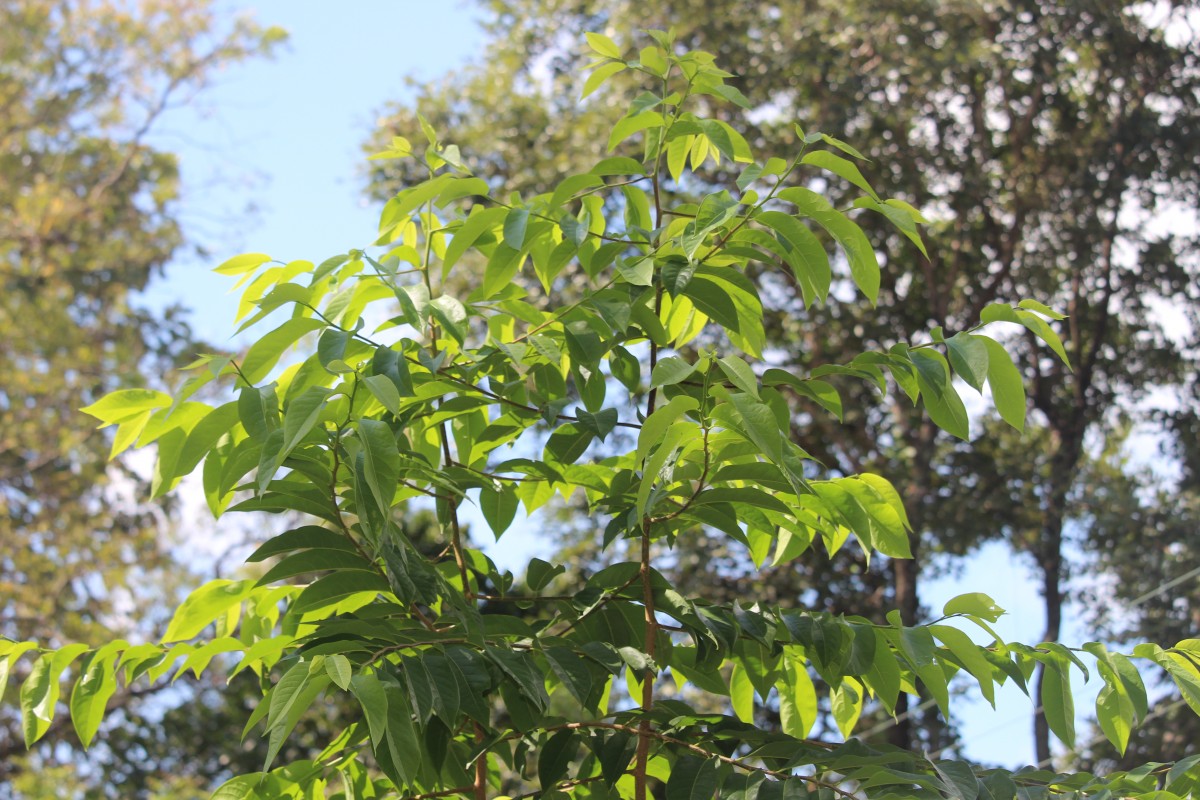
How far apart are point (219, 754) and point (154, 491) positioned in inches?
317

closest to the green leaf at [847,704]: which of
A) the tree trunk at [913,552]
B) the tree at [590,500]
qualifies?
the tree at [590,500]

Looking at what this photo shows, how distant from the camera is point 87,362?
8906 millimetres

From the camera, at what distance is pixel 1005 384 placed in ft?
3.73

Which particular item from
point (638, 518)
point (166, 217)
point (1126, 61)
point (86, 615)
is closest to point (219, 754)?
point (86, 615)

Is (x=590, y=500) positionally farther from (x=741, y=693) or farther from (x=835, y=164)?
(x=835, y=164)

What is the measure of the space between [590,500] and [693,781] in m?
0.39

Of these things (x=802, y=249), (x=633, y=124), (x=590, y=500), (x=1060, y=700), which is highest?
(x=633, y=124)

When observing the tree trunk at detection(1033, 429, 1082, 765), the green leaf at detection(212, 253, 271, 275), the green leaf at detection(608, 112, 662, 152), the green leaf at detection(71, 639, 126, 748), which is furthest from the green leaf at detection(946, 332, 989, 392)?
the tree trunk at detection(1033, 429, 1082, 765)

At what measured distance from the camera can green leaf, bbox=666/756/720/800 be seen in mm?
1109

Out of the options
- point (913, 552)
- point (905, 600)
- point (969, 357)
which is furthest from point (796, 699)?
point (913, 552)

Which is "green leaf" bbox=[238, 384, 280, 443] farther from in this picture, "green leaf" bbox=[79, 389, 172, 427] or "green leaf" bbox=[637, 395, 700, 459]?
"green leaf" bbox=[637, 395, 700, 459]

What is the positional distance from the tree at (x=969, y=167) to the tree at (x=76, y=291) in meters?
2.29

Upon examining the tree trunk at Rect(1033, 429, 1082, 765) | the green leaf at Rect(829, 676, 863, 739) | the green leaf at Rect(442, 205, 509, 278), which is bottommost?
the green leaf at Rect(829, 676, 863, 739)

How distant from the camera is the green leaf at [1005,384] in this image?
3.71 feet
